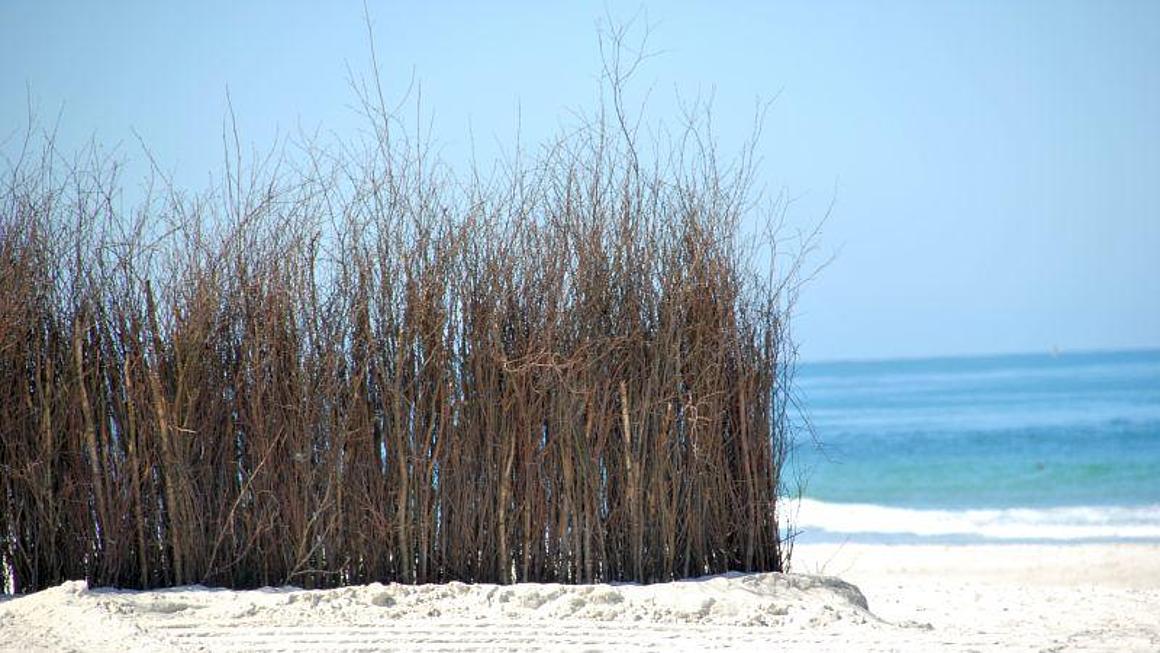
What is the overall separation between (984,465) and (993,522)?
694cm

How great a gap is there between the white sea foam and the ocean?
19 mm

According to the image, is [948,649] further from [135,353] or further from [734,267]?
[135,353]

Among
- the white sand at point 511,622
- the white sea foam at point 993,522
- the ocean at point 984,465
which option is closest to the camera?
the white sand at point 511,622

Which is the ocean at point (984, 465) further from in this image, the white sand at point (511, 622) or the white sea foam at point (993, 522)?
the white sand at point (511, 622)

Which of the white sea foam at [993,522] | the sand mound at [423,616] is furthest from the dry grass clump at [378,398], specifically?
the white sea foam at [993,522]

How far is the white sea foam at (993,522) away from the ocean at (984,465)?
0.06 feet

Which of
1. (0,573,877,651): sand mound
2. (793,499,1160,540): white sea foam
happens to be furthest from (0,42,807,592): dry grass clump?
(793,499,1160,540): white sea foam

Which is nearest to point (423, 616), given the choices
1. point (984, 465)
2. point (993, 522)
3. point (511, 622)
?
point (511, 622)

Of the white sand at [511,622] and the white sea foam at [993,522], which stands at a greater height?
the white sand at [511,622]

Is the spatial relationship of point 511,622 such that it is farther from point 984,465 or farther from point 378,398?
point 984,465

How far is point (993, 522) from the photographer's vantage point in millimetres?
13594

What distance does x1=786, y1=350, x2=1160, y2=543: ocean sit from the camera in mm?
13039

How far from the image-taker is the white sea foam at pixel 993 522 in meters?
12.5

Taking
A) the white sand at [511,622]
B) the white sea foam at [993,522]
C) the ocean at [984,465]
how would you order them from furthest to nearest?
the ocean at [984,465]
the white sea foam at [993,522]
the white sand at [511,622]
